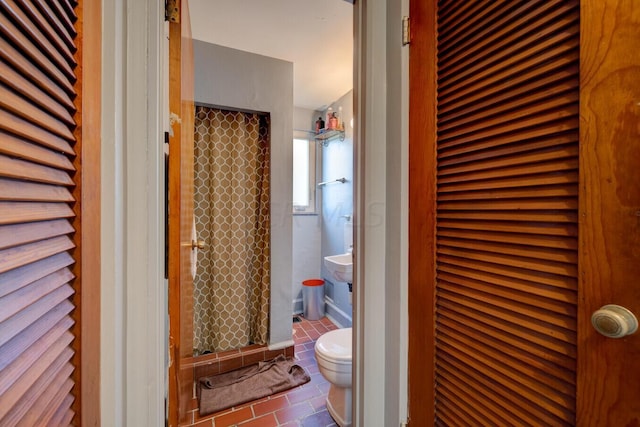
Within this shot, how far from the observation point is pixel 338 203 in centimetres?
276

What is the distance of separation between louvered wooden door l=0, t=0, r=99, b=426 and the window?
2580mm

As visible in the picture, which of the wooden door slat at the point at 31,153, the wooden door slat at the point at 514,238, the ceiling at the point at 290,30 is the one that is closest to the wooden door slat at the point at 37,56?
the wooden door slat at the point at 31,153

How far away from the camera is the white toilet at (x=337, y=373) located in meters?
1.44

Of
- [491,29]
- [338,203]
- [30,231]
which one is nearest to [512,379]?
[491,29]

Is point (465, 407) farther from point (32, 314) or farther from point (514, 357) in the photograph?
point (32, 314)

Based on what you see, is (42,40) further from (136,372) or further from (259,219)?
(259,219)

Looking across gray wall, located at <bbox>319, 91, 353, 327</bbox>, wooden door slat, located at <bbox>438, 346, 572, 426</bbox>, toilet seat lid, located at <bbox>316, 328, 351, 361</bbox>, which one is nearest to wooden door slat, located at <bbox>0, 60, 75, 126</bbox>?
wooden door slat, located at <bbox>438, 346, 572, 426</bbox>

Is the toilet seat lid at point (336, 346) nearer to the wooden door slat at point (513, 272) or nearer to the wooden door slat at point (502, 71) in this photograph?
the wooden door slat at point (513, 272)

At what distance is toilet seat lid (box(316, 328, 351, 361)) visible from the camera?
1467 millimetres

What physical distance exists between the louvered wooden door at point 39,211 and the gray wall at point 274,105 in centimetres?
162

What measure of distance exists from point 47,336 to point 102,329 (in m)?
0.25

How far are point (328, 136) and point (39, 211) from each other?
2.65 m

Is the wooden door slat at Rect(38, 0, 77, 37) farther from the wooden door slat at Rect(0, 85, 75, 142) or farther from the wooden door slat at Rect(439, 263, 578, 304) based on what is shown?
the wooden door slat at Rect(439, 263, 578, 304)

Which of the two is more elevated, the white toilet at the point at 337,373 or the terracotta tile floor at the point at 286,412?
the white toilet at the point at 337,373
